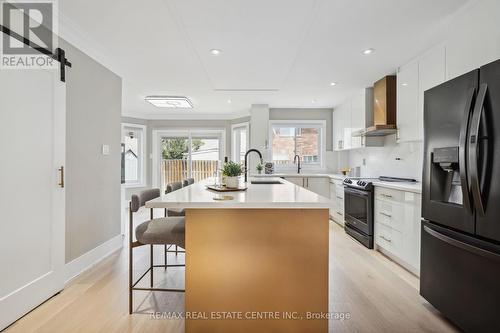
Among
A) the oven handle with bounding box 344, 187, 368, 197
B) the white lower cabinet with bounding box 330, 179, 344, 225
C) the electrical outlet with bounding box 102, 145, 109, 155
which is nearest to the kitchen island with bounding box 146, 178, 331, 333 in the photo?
the electrical outlet with bounding box 102, 145, 109, 155

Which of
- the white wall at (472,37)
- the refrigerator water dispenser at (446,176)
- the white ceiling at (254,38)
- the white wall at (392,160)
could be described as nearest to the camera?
the refrigerator water dispenser at (446,176)

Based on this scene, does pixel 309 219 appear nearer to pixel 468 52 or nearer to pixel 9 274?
pixel 468 52

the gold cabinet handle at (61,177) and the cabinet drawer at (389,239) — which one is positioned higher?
the gold cabinet handle at (61,177)

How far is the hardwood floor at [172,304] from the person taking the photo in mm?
1861

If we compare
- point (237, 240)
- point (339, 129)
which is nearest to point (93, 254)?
point (237, 240)

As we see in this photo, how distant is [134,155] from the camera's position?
271 inches

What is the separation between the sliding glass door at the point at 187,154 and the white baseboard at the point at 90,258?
3.58 meters

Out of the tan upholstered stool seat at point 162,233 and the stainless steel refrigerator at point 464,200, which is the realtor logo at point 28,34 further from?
the stainless steel refrigerator at point 464,200

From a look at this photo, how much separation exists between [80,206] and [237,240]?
6.66 ft

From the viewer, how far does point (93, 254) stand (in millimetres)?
2988

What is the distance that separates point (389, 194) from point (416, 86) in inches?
51.0

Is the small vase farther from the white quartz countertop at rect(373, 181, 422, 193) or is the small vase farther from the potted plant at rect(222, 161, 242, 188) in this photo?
the white quartz countertop at rect(373, 181, 422, 193)

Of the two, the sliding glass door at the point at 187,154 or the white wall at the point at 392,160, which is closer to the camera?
the white wall at the point at 392,160

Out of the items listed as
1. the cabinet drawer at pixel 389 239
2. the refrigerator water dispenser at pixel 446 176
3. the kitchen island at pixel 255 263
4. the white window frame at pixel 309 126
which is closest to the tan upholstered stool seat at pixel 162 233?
the kitchen island at pixel 255 263
